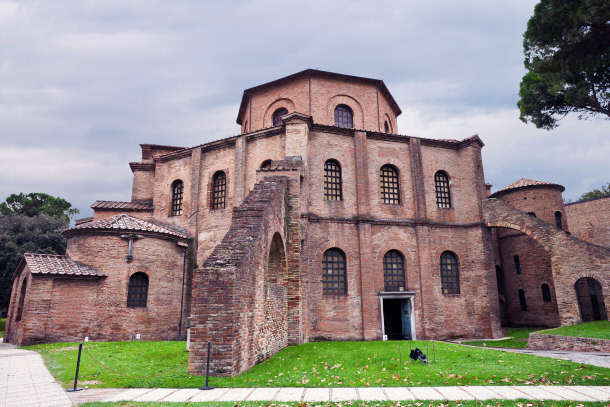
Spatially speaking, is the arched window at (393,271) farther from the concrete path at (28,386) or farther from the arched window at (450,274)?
the concrete path at (28,386)

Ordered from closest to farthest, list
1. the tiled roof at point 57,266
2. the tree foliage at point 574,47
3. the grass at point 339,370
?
1. the grass at point 339,370
2. the tree foliage at point 574,47
3. the tiled roof at point 57,266

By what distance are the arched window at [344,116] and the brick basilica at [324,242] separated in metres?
0.07

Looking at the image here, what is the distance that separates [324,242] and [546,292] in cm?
1575

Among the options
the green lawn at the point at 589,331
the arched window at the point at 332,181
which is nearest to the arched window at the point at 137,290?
the arched window at the point at 332,181

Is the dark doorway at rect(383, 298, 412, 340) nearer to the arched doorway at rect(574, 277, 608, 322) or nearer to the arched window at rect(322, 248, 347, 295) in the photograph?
the arched window at rect(322, 248, 347, 295)

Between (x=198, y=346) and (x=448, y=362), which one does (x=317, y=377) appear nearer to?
(x=198, y=346)

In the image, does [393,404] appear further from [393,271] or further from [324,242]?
[393,271]

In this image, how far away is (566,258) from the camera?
731 inches

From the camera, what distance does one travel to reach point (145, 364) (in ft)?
34.4

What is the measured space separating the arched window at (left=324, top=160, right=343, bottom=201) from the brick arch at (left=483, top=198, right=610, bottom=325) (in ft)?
27.2

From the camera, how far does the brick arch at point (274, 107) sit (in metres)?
23.2

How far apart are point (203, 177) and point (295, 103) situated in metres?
6.93

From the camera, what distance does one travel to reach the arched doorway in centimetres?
2120

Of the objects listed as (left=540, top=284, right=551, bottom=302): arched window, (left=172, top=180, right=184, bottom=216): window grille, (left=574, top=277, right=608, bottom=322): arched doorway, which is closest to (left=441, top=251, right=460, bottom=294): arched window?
(left=574, top=277, right=608, bottom=322): arched doorway
